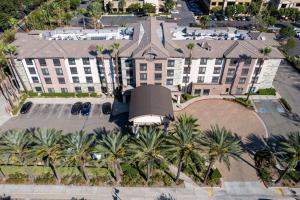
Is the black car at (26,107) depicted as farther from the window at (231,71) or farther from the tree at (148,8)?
the tree at (148,8)

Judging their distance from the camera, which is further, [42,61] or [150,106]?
[42,61]

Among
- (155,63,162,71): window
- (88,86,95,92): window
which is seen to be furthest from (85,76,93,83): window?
(155,63,162,71): window

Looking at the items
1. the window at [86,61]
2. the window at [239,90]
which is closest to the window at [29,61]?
the window at [86,61]

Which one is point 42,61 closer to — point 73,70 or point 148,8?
point 73,70

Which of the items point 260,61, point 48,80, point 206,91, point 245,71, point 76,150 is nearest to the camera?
point 76,150

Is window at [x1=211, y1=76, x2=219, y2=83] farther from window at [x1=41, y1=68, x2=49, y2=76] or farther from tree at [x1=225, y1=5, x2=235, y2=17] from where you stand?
tree at [x1=225, y1=5, x2=235, y2=17]

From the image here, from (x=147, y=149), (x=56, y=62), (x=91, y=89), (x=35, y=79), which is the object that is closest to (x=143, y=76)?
(x=91, y=89)
